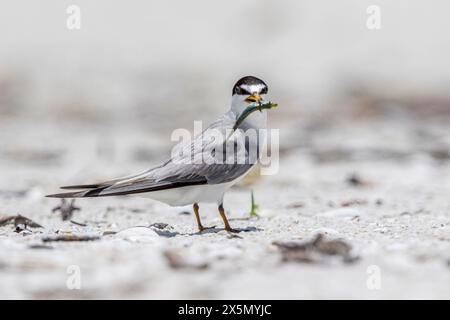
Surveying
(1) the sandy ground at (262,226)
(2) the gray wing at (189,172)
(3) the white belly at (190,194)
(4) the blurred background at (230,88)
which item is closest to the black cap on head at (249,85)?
(2) the gray wing at (189,172)

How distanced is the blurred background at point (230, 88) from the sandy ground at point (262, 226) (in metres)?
0.05

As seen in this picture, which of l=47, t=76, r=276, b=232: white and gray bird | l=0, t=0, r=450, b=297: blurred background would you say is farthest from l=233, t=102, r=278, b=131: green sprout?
l=0, t=0, r=450, b=297: blurred background

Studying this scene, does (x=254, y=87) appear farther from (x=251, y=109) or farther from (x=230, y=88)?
(x=230, y=88)

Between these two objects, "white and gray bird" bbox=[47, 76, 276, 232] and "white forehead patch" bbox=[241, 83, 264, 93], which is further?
"white forehead patch" bbox=[241, 83, 264, 93]

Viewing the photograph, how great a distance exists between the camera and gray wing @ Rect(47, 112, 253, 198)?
16.0 ft

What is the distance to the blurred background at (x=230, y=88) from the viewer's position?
27.2 feet

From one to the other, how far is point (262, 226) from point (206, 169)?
0.62 meters

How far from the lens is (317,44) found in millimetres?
18016

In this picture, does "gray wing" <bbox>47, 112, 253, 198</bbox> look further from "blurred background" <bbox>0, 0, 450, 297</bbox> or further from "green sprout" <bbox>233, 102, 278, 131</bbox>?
"blurred background" <bbox>0, 0, 450, 297</bbox>

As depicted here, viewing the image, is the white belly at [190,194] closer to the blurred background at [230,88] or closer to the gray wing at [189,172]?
the gray wing at [189,172]

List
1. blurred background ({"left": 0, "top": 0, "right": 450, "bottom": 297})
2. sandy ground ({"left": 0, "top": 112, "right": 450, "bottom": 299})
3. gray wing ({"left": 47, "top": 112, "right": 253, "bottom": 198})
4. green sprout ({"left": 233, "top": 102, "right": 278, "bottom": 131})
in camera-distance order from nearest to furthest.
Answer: sandy ground ({"left": 0, "top": 112, "right": 450, "bottom": 299})
gray wing ({"left": 47, "top": 112, "right": 253, "bottom": 198})
green sprout ({"left": 233, "top": 102, "right": 278, "bottom": 131})
blurred background ({"left": 0, "top": 0, "right": 450, "bottom": 297})

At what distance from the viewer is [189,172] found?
4938 mm

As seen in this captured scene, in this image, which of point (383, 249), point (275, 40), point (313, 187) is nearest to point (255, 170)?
point (313, 187)
